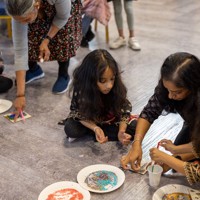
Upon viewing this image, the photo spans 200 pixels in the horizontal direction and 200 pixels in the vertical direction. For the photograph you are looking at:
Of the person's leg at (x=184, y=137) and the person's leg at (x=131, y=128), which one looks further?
the person's leg at (x=131, y=128)

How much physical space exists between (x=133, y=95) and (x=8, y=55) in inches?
49.4

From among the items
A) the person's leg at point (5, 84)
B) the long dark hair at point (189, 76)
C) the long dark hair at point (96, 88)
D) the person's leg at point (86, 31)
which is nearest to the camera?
the long dark hair at point (189, 76)

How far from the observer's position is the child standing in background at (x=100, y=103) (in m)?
1.71

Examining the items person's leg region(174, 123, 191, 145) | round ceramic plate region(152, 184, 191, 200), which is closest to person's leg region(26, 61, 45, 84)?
person's leg region(174, 123, 191, 145)

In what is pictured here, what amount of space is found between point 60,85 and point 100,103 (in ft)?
2.37

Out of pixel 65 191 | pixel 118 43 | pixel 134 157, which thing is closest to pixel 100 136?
pixel 134 157

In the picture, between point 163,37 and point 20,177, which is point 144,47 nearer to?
point 163,37

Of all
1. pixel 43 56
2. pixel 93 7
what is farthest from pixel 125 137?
pixel 93 7

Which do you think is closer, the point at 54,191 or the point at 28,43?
the point at 54,191

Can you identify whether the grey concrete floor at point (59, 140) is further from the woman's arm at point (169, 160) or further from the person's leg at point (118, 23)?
the woman's arm at point (169, 160)

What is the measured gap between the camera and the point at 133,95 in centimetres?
238

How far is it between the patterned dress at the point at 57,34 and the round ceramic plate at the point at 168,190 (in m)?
1.23

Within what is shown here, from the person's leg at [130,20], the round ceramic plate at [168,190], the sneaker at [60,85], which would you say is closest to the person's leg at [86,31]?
the person's leg at [130,20]

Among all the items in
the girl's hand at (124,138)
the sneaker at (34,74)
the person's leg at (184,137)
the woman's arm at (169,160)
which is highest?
the woman's arm at (169,160)
